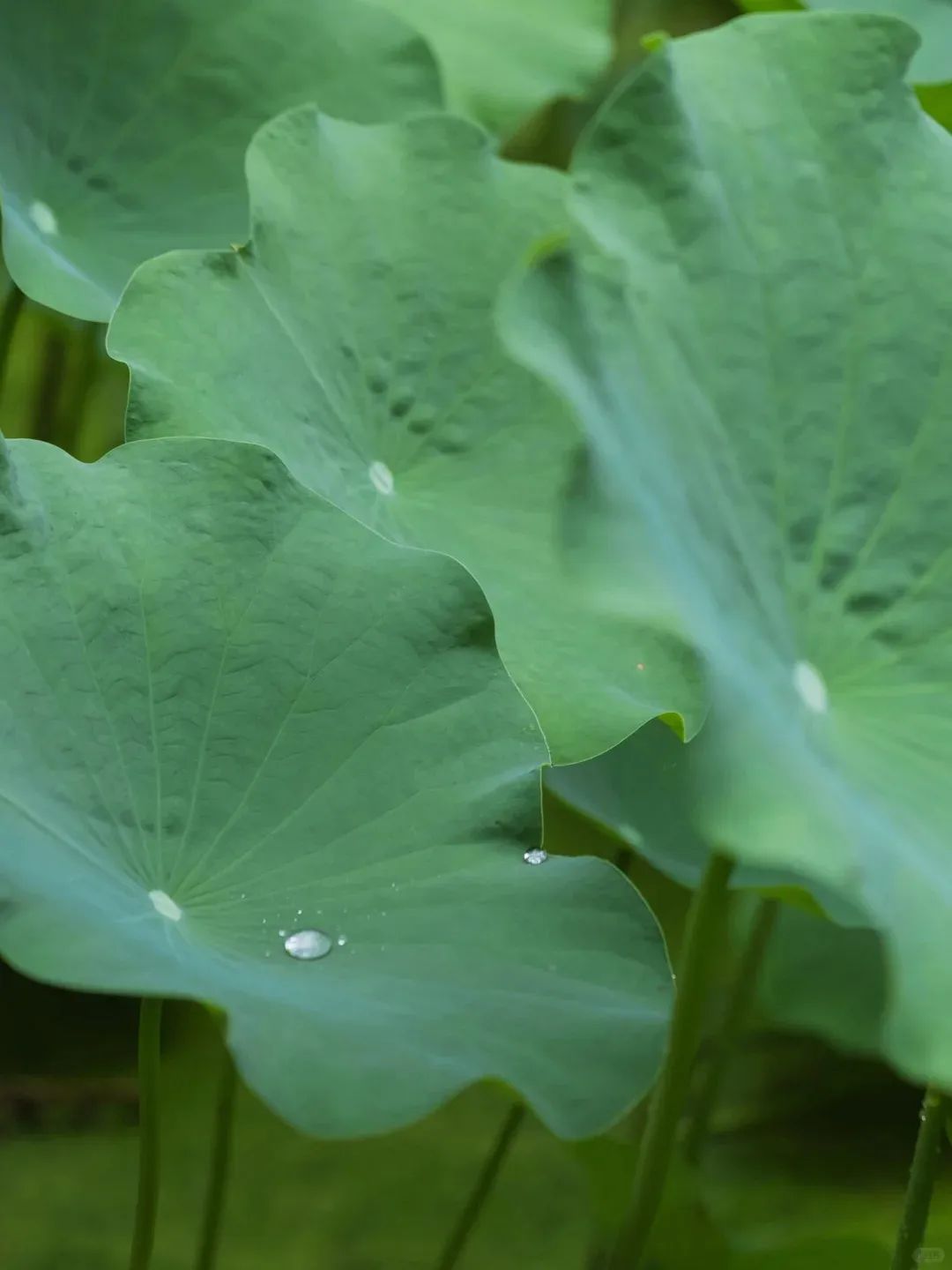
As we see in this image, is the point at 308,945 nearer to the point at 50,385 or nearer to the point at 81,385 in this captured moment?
the point at 81,385

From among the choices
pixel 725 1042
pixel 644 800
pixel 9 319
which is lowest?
pixel 725 1042

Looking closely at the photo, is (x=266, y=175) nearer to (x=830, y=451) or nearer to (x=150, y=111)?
(x=150, y=111)

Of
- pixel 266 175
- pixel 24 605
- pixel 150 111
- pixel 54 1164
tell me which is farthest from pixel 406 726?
pixel 54 1164

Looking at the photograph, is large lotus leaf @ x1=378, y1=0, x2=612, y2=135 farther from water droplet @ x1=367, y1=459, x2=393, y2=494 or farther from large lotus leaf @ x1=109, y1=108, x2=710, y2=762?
water droplet @ x1=367, y1=459, x2=393, y2=494

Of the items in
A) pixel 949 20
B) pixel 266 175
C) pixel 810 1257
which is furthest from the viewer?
pixel 949 20

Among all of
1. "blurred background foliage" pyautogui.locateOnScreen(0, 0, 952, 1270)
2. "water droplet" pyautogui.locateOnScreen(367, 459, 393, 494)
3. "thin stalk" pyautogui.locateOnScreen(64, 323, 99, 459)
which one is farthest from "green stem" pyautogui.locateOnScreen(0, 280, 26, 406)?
"water droplet" pyautogui.locateOnScreen(367, 459, 393, 494)

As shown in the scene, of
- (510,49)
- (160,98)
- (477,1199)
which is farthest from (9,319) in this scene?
(477,1199)

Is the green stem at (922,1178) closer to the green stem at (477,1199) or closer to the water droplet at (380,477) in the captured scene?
the green stem at (477,1199)
